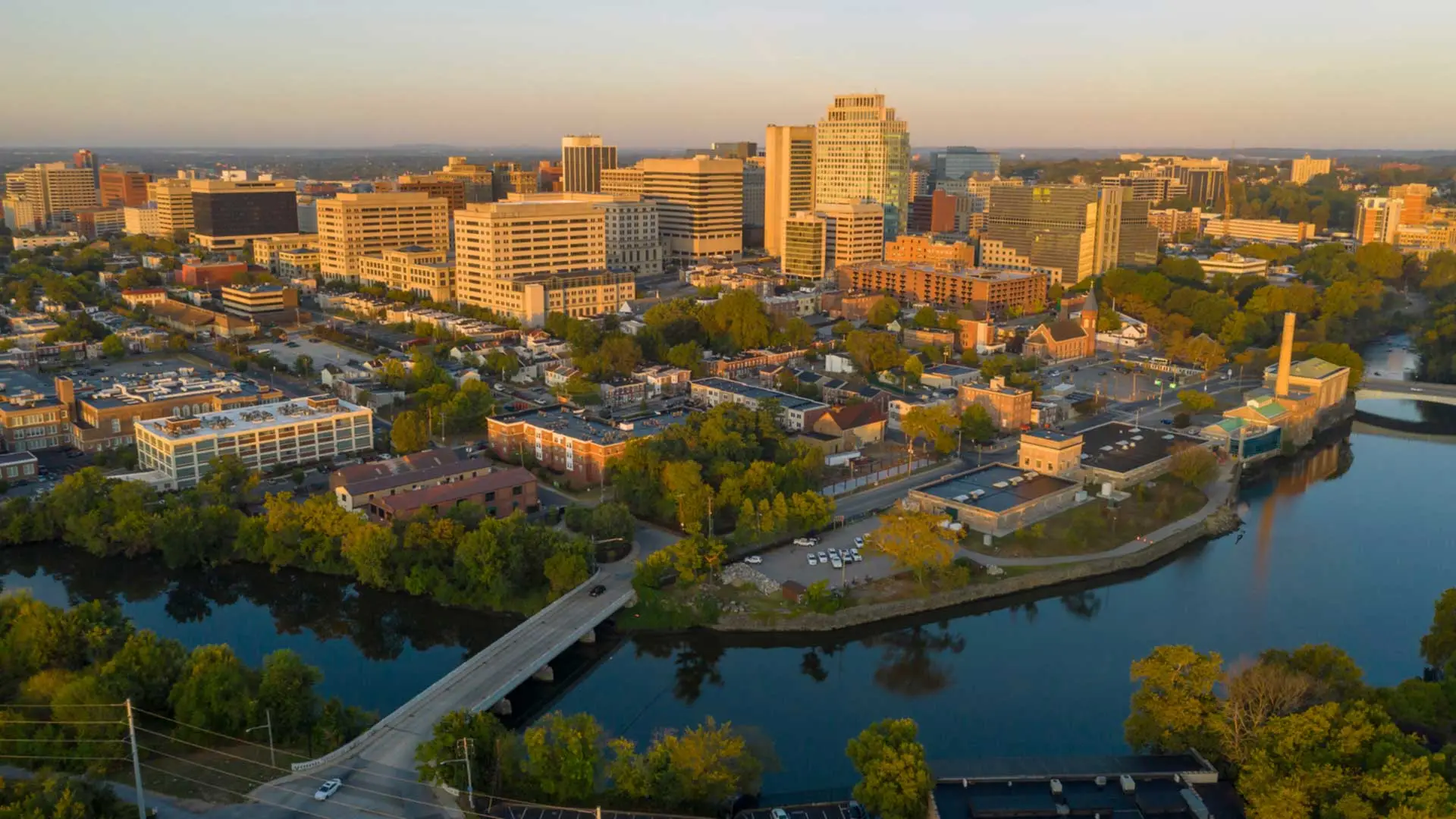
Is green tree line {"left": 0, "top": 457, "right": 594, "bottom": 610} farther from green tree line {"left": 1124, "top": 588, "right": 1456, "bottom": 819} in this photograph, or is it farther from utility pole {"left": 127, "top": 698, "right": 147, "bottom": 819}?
green tree line {"left": 1124, "top": 588, "right": 1456, "bottom": 819}

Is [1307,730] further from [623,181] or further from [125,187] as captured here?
[125,187]

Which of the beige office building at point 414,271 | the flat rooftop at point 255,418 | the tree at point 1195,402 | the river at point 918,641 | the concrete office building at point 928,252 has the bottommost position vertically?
the river at point 918,641

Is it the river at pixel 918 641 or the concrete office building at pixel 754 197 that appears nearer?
the river at pixel 918 641

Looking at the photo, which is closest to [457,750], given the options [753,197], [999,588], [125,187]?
[999,588]

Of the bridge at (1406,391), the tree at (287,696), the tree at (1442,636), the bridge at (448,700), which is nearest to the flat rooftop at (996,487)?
the bridge at (448,700)

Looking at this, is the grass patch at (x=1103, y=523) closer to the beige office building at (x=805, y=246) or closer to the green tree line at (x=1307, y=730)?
the green tree line at (x=1307, y=730)

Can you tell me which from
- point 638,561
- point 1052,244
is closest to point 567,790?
point 638,561

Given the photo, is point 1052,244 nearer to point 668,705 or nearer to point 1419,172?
point 668,705
